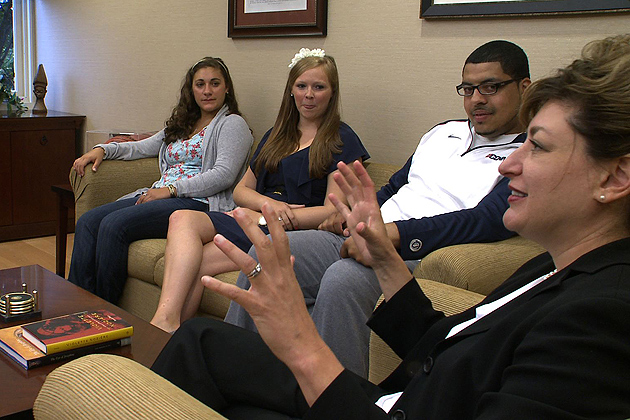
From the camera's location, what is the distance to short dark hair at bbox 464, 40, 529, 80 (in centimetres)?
214

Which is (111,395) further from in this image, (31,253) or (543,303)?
(31,253)

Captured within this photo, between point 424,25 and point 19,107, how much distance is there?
3.11 m

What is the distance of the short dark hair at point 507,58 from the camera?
2.14 m

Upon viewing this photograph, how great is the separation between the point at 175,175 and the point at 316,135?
850 mm

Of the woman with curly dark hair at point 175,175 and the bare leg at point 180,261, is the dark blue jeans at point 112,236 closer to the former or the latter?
the woman with curly dark hair at point 175,175

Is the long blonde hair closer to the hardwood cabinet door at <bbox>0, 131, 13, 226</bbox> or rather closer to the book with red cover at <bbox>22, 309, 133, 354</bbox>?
the book with red cover at <bbox>22, 309, 133, 354</bbox>

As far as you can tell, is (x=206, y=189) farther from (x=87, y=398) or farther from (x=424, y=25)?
(x=87, y=398)

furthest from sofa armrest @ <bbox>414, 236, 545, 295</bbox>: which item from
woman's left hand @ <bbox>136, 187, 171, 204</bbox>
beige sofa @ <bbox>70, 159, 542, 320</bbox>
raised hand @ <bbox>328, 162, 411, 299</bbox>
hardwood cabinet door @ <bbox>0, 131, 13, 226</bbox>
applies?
hardwood cabinet door @ <bbox>0, 131, 13, 226</bbox>

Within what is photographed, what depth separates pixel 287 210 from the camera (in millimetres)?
2568

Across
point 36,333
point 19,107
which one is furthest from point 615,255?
point 19,107

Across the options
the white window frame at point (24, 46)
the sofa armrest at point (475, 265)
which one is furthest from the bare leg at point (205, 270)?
the white window frame at point (24, 46)

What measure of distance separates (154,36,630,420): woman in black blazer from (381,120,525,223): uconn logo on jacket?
1.01 m

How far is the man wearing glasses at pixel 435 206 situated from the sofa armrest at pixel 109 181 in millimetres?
1369

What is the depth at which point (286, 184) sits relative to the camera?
2.74 meters
